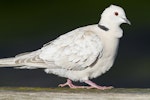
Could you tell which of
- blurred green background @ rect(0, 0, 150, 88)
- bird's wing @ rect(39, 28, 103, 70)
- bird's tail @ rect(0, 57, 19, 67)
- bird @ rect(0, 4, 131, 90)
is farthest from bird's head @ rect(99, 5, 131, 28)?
blurred green background @ rect(0, 0, 150, 88)

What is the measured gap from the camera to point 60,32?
1761 cm

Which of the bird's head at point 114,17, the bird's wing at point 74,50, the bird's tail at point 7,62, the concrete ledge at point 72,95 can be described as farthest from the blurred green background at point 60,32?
the concrete ledge at point 72,95

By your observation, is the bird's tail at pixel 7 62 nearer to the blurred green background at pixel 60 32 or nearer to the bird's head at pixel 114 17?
the bird's head at pixel 114 17

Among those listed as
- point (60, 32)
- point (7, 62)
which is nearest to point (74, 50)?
point (7, 62)

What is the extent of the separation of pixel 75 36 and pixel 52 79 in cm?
749

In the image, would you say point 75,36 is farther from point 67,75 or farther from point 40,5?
point 40,5

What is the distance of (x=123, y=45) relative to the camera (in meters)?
16.6

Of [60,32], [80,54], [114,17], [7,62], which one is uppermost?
[60,32]

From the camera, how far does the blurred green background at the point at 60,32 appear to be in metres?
13.6

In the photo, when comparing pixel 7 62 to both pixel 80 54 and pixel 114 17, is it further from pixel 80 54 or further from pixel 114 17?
pixel 114 17

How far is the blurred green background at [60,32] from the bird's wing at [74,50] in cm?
674

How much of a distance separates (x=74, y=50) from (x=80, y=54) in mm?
67

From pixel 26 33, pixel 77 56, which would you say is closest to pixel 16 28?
pixel 26 33

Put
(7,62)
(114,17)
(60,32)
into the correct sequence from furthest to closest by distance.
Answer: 1. (60,32)
2. (114,17)
3. (7,62)
